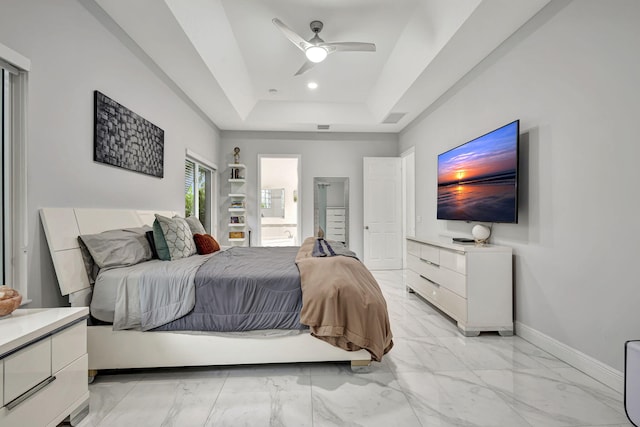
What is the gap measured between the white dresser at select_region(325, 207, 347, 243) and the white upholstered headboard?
4142mm

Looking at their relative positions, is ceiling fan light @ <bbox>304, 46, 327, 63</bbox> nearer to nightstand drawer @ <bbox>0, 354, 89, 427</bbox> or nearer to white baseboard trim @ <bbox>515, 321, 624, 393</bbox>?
nightstand drawer @ <bbox>0, 354, 89, 427</bbox>

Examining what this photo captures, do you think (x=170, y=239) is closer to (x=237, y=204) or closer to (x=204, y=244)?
(x=204, y=244)

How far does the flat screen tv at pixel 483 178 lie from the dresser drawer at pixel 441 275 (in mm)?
631

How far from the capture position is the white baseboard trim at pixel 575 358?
1.84 meters

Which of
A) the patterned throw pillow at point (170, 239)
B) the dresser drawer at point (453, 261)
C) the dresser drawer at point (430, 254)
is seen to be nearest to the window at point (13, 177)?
the patterned throw pillow at point (170, 239)

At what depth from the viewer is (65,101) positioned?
80.0 inches

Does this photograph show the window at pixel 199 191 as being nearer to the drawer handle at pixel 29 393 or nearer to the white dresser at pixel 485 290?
the drawer handle at pixel 29 393

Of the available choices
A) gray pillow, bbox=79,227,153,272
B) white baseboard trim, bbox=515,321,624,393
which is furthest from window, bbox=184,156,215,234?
white baseboard trim, bbox=515,321,624,393

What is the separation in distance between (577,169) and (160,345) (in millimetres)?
3125

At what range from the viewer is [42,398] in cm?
129

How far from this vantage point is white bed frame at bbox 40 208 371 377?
1.93m

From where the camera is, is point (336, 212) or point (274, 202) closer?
point (336, 212)

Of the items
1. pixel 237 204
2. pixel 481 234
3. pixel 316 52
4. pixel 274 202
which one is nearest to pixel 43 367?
pixel 316 52

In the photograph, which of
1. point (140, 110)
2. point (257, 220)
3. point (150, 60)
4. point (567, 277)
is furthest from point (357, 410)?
point (257, 220)
